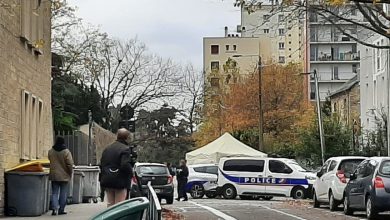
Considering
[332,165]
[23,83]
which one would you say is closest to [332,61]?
[332,165]

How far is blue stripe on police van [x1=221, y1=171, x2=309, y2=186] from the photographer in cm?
3791

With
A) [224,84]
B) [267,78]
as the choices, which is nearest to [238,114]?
[267,78]

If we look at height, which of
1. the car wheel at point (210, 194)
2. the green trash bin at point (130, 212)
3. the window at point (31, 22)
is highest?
the window at point (31, 22)

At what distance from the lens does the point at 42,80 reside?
26.6 meters

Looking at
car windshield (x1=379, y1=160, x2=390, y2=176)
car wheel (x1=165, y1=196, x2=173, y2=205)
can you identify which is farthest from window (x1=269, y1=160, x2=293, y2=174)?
car windshield (x1=379, y1=160, x2=390, y2=176)

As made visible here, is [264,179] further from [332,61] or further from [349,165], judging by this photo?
[332,61]

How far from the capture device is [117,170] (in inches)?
567

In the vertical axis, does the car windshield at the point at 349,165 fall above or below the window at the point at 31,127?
below

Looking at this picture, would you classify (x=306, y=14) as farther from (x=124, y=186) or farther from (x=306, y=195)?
(x=306, y=195)

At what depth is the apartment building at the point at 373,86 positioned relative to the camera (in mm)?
55384

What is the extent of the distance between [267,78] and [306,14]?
50342 millimetres

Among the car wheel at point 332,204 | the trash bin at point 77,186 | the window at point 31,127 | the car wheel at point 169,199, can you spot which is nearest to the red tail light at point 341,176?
the car wheel at point 332,204

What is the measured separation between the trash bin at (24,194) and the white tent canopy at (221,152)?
27304 millimetres

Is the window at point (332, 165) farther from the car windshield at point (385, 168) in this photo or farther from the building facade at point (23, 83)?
the building facade at point (23, 83)
